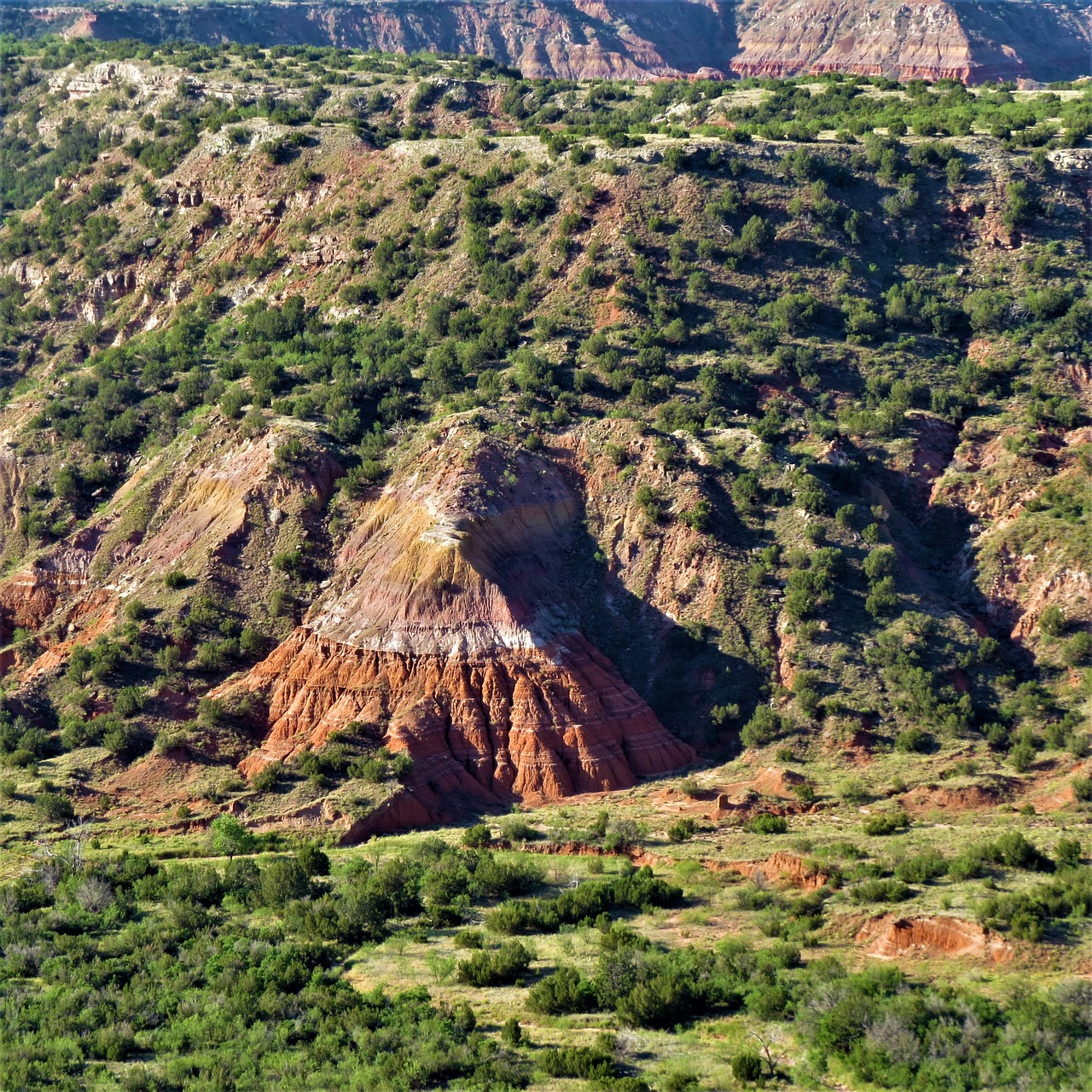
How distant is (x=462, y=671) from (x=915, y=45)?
148011 millimetres

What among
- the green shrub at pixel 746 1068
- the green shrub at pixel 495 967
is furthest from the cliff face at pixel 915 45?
the green shrub at pixel 746 1068

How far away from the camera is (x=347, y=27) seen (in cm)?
18688

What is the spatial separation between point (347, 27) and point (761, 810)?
156 m

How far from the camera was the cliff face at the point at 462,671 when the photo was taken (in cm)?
5797

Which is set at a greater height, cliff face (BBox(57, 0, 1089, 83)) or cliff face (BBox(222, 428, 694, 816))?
cliff face (BBox(57, 0, 1089, 83))

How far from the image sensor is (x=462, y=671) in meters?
59.4

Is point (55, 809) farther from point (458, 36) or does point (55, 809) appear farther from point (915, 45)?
point (458, 36)

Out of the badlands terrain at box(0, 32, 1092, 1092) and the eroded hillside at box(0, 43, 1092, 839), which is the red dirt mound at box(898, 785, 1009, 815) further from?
the eroded hillside at box(0, 43, 1092, 839)

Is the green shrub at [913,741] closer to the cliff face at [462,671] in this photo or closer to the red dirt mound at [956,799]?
the red dirt mound at [956,799]

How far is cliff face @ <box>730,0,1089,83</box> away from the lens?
179 meters

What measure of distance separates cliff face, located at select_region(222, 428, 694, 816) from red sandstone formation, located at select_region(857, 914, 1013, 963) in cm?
1901

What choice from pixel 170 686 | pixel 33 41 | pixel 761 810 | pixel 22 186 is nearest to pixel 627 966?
pixel 761 810

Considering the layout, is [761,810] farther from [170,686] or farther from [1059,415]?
[1059,415]

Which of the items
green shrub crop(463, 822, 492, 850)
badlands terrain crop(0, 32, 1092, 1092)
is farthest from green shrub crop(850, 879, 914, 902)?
green shrub crop(463, 822, 492, 850)
